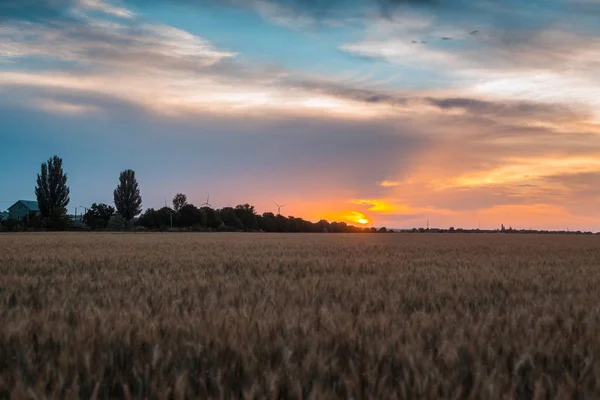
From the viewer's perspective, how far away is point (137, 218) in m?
96.1

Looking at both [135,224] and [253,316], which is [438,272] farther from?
[135,224]

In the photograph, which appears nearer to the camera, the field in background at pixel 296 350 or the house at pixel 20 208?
the field in background at pixel 296 350

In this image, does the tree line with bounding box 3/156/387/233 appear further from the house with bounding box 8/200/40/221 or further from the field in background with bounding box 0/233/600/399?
the field in background with bounding box 0/233/600/399

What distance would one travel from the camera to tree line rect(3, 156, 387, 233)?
84.2 meters

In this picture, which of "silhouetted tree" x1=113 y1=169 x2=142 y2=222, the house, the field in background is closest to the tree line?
"silhouetted tree" x1=113 y1=169 x2=142 y2=222

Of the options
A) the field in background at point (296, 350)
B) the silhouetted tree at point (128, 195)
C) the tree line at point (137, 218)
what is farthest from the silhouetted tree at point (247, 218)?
the field in background at point (296, 350)

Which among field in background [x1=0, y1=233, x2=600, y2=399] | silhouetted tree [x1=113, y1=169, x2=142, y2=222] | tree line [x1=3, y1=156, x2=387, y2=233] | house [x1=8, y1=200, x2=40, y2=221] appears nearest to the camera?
field in background [x1=0, y1=233, x2=600, y2=399]

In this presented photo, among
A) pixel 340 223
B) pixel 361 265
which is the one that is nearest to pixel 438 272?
pixel 361 265

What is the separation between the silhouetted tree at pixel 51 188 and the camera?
10806 centimetres

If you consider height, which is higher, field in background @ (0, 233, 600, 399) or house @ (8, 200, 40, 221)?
house @ (8, 200, 40, 221)

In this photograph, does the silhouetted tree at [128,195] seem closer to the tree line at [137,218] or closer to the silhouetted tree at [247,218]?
the tree line at [137,218]

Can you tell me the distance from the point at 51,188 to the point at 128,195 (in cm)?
1692

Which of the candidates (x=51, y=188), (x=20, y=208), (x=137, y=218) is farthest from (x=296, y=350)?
(x=20, y=208)

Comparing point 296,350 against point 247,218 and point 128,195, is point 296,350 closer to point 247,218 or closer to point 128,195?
point 247,218
